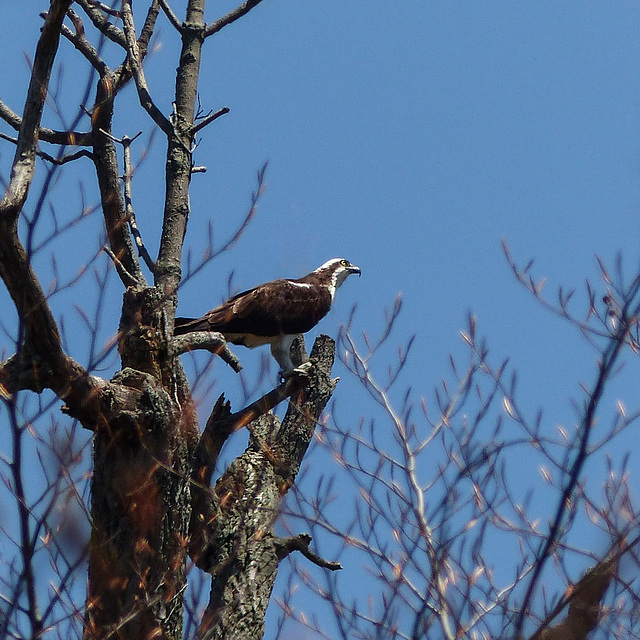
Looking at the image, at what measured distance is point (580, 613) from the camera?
3.06 m

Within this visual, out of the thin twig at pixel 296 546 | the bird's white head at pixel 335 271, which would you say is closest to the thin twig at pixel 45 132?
the thin twig at pixel 296 546

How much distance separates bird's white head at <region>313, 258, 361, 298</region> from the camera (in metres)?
8.28

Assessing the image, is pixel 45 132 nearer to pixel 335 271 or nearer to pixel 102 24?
pixel 102 24

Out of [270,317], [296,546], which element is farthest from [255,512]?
[270,317]

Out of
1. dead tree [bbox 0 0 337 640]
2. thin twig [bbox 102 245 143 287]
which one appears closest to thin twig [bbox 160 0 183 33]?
dead tree [bbox 0 0 337 640]

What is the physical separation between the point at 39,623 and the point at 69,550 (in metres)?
0.63

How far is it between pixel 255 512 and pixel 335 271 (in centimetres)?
331

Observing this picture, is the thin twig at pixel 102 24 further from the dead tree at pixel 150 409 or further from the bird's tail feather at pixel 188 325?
the bird's tail feather at pixel 188 325

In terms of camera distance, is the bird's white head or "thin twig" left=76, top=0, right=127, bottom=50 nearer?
"thin twig" left=76, top=0, right=127, bottom=50

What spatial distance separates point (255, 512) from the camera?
5.59 m

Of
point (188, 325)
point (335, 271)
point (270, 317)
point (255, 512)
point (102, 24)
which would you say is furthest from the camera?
point (335, 271)

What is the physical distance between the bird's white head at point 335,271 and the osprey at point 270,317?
0.42 metres

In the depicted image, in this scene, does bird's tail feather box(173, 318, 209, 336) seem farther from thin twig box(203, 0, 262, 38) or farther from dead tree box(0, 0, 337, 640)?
thin twig box(203, 0, 262, 38)

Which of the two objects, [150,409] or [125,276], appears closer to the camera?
[150,409]
